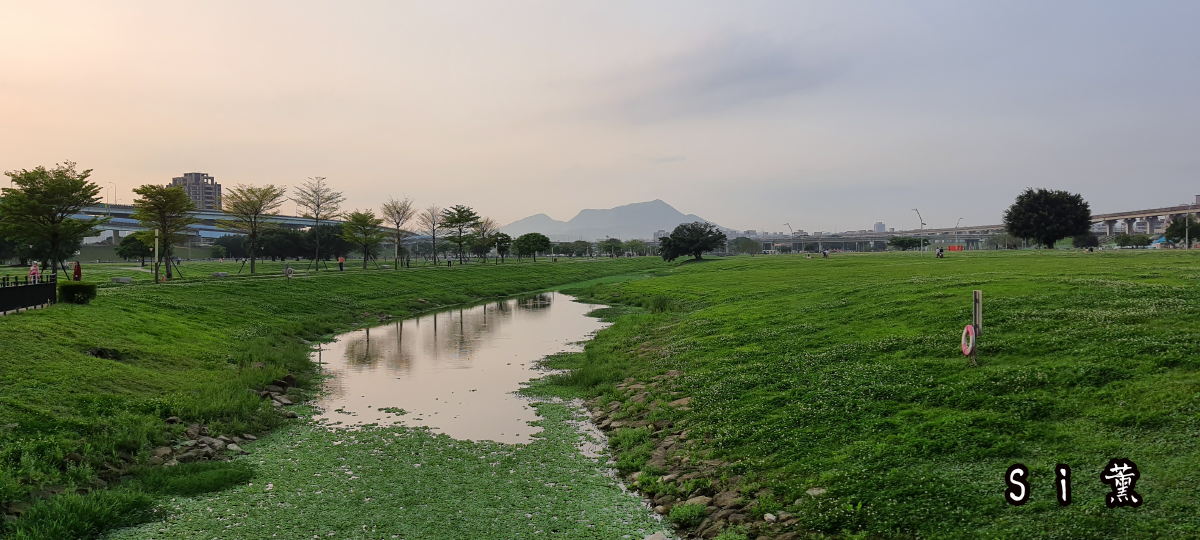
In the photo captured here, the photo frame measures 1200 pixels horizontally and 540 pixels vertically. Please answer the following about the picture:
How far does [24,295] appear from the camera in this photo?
23.4 m

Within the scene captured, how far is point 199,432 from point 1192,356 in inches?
856

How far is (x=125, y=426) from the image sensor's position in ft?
45.6

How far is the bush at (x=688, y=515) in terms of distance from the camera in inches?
425

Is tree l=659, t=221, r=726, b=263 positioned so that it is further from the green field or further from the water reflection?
the green field

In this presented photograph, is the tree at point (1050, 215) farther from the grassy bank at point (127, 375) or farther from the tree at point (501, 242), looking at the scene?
the grassy bank at point (127, 375)

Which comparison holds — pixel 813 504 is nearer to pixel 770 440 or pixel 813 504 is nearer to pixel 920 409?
pixel 770 440

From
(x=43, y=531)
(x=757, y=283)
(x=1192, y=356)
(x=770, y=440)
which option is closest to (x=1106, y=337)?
(x=1192, y=356)

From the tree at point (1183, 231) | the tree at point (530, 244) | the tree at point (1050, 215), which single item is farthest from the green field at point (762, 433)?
the tree at point (1183, 231)

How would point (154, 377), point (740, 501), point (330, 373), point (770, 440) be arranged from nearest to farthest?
point (740, 501) < point (770, 440) < point (154, 377) < point (330, 373)

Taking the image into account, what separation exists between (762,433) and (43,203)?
1822 inches

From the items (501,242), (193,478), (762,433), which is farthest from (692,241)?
(193,478)

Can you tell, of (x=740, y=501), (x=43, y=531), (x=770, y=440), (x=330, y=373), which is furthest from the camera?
(x=330, y=373)

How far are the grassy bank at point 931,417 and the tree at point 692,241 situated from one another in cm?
9788

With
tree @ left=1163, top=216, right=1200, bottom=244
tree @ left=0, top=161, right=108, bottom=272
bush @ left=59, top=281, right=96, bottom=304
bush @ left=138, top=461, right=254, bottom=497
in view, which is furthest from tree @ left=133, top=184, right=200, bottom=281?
tree @ left=1163, top=216, right=1200, bottom=244
